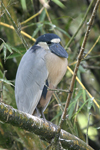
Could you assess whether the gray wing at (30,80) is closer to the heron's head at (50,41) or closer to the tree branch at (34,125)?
the heron's head at (50,41)

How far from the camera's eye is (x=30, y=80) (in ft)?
5.29

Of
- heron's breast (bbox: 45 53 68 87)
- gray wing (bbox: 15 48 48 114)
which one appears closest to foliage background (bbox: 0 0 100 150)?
gray wing (bbox: 15 48 48 114)

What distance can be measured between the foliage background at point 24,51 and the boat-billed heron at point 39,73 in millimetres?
87

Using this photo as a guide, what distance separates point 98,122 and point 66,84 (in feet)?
1.82

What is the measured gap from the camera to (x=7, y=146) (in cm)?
172

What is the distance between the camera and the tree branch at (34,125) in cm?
101

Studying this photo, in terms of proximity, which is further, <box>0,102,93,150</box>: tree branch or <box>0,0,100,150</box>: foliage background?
<box>0,0,100,150</box>: foliage background

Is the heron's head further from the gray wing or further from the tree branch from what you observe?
the tree branch

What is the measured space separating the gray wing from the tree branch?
1.24ft

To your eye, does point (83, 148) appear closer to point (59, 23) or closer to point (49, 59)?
point (49, 59)

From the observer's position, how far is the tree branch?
39.6 inches

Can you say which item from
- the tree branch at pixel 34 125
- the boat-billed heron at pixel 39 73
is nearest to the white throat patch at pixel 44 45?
the boat-billed heron at pixel 39 73

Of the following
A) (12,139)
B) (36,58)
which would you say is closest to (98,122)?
(12,139)

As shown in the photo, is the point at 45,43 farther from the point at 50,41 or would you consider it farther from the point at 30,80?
the point at 30,80
